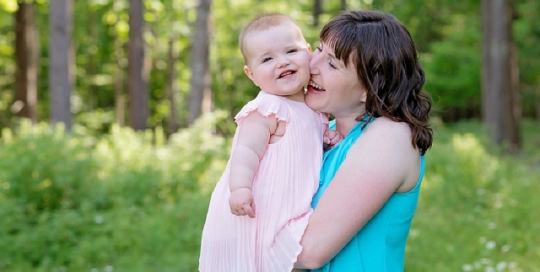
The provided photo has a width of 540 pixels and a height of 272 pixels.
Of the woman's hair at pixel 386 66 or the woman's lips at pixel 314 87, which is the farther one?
the woman's lips at pixel 314 87

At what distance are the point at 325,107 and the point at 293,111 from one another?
118 mm

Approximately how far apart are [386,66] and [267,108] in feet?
1.37

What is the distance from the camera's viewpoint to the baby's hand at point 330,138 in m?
2.19

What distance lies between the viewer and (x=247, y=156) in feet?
6.62

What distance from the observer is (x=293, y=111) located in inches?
84.3

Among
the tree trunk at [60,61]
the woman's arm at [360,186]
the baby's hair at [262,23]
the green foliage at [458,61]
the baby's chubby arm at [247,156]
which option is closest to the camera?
the woman's arm at [360,186]

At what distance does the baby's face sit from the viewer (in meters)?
2.17

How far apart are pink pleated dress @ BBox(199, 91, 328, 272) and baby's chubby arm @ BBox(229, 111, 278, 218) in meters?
0.03

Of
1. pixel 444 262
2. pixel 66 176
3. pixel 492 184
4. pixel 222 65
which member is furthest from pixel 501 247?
pixel 222 65

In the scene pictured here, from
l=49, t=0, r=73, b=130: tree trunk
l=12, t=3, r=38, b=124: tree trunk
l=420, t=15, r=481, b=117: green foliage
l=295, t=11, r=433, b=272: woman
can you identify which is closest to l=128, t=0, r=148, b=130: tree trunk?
l=12, t=3, r=38, b=124: tree trunk

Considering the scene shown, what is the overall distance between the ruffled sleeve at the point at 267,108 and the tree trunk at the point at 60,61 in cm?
849

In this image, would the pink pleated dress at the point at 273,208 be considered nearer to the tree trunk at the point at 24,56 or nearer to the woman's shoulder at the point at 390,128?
the woman's shoulder at the point at 390,128

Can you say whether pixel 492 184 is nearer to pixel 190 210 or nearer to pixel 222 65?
pixel 190 210

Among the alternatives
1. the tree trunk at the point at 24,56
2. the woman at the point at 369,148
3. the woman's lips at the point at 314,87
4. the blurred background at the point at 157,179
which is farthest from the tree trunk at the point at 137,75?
the woman at the point at 369,148
